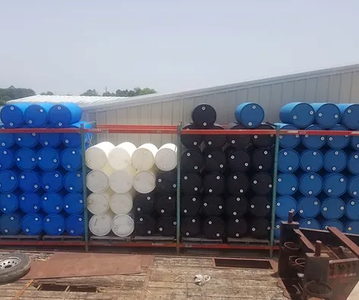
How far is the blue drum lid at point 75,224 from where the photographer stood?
666 cm

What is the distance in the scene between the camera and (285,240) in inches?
151

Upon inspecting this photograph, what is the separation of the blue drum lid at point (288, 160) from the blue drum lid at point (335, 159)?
560mm

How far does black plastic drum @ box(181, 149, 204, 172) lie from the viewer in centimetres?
640

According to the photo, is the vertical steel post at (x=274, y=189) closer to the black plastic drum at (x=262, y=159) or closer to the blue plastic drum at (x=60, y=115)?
the black plastic drum at (x=262, y=159)

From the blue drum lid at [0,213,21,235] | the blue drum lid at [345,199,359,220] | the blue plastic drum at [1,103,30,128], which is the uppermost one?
the blue plastic drum at [1,103,30,128]

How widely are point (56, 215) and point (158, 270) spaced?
11.0 ft

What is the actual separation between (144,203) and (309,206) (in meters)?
3.21

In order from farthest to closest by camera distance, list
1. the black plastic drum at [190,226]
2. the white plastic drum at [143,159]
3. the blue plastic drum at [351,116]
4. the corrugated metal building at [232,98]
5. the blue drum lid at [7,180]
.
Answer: the corrugated metal building at [232,98] → the black plastic drum at [190,226] → the blue drum lid at [7,180] → the white plastic drum at [143,159] → the blue plastic drum at [351,116]

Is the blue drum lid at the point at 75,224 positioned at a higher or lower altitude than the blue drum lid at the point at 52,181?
lower

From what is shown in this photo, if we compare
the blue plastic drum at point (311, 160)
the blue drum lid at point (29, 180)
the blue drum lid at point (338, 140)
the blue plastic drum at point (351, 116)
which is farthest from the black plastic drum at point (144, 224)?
the blue plastic drum at point (351, 116)

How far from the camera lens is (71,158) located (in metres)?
6.47

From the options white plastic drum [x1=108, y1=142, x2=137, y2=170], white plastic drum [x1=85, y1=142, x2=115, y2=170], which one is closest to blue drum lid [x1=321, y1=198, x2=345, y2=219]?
white plastic drum [x1=108, y1=142, x2=137, y2=170]

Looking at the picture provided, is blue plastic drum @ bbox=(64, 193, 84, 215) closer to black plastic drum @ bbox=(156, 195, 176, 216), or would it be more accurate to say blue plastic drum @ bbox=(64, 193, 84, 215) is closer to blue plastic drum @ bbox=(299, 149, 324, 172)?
black plastic drum @ bbox=(156, 195, 176, 216)

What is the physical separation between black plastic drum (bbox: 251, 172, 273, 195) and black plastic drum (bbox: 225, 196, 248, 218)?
12.3 inches
